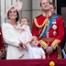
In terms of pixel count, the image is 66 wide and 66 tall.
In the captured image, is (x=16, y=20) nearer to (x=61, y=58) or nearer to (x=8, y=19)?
(x=8, y=19)

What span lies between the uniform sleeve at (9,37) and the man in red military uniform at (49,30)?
1.68ft

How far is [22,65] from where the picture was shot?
9867 mm

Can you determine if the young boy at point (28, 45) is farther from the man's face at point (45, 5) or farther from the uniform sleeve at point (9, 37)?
the man's face at point (45, 5)

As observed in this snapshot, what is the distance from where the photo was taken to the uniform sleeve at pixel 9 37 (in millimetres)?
10281

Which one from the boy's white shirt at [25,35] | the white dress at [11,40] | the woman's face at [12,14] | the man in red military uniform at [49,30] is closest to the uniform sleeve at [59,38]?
the man in red military uniform at [49,30]

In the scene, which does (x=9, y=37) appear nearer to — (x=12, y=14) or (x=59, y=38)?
(x=12, y=14)

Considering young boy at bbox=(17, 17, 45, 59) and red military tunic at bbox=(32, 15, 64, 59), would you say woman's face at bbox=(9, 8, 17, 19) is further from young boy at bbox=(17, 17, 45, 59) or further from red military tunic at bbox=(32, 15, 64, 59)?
red military tunic at bbox=(32, 15, 64, 59)

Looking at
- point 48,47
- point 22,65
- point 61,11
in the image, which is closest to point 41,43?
point 48,47

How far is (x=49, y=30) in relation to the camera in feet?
35.4

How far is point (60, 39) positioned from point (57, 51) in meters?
0.22

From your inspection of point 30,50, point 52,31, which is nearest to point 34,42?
point 30,50

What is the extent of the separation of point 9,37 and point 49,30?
2.63ft

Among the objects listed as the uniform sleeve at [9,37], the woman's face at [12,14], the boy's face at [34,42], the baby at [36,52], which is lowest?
the baby at [36,52]

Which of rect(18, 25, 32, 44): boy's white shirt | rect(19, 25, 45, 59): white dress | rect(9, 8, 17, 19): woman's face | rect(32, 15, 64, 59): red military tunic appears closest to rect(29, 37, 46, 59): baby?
rect(19, 25, 45, 59): white dress
